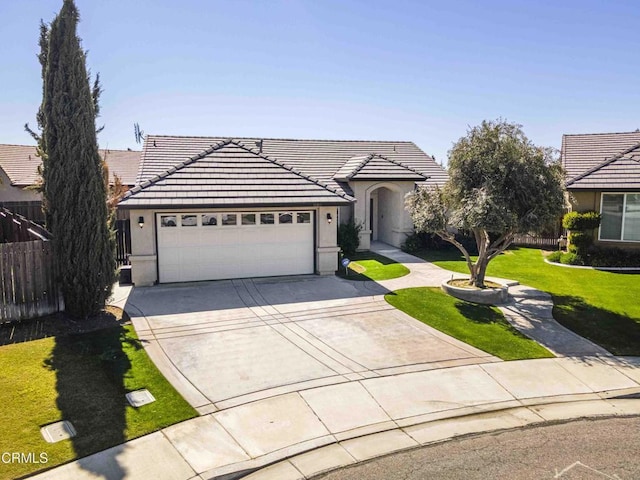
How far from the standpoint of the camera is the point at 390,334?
10945 mm

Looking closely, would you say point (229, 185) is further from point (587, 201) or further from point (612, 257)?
point (612, 257)

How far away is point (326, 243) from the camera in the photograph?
16.3 meters

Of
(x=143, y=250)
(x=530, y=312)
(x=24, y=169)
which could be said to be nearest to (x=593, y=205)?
(x=530, y=312)

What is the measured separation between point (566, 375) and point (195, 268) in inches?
418

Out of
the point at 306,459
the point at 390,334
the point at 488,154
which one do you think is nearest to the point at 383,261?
the point at 488,154

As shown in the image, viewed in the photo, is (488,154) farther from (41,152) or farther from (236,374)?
(41,152)

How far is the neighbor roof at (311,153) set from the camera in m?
21.6

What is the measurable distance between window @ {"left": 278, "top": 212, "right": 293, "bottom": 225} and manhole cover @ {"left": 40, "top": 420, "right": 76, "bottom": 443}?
9.86 meters

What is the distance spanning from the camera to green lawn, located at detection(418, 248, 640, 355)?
37.5 ft

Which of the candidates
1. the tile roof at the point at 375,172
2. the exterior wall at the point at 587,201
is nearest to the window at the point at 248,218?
→ the tile roof at the point at 375,172

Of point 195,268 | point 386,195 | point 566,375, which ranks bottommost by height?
point 566,375

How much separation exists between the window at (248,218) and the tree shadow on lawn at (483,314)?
6.82m

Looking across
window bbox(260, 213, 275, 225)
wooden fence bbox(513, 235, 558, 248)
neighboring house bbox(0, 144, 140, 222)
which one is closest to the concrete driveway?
window bbox(260, 213, 275, 225)

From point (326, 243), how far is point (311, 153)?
10570mm
